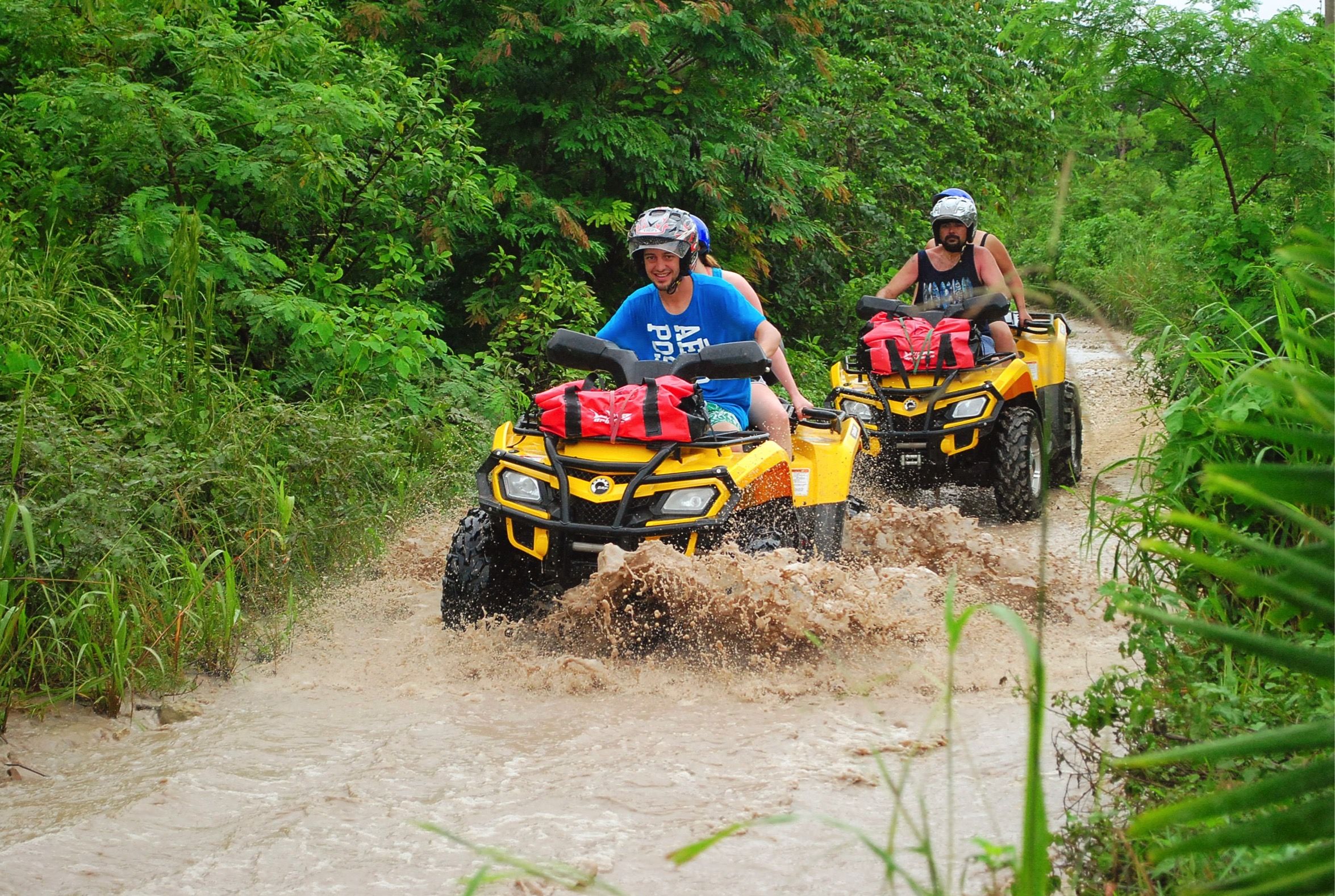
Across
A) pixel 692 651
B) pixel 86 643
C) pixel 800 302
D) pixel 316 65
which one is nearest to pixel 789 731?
pixel 692 651

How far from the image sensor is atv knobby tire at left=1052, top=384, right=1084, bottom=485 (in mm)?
8383

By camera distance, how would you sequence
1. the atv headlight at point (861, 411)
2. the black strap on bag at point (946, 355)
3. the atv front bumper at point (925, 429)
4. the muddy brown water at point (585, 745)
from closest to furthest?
1. the muddy brown water at point (585, 745)
2. the atv front bumper at point (925, 429)
3. the black strap on bag at point (946, 355)
4. the atv headlight at point (861, 411)

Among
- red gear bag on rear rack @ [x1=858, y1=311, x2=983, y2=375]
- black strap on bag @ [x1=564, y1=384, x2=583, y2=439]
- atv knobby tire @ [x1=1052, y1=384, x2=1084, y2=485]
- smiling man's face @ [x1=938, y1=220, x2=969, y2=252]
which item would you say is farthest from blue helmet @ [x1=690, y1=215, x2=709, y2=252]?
atv knobby tire @ [x1=1052, y1=384, x2=1084, y2=485]

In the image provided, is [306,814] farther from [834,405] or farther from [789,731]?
[834,405]

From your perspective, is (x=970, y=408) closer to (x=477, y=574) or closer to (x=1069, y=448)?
(x=1069, y=448)

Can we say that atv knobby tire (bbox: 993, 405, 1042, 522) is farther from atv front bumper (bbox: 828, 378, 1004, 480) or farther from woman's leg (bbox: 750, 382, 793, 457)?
woman's leg (bbox: 750, 382, 793, 457)

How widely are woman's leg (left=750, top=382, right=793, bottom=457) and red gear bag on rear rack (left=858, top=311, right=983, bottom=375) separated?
1.74 m

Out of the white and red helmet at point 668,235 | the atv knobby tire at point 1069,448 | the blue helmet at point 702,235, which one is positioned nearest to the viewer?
the white and red helmet at point 668,235

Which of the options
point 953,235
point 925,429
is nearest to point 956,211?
point 953,235

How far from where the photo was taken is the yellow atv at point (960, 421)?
7.76m

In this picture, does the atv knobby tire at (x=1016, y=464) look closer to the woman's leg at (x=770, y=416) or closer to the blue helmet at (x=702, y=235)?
the woman's leg at (x=770, y=416)

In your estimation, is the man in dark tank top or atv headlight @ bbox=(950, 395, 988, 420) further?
the man in dark tank top

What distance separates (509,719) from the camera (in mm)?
4609

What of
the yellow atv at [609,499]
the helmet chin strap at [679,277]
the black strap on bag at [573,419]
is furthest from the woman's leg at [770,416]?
the black strap on bag at [573,419]
